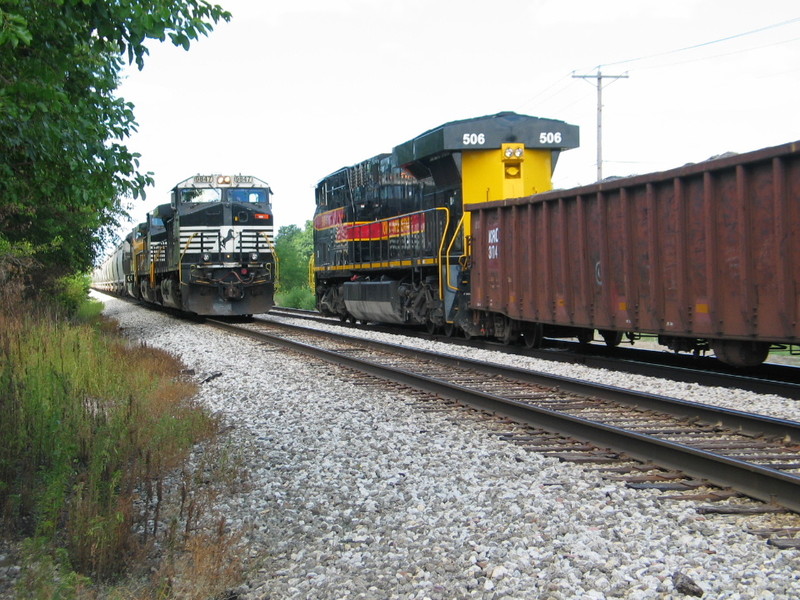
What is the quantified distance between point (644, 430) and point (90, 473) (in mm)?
4332

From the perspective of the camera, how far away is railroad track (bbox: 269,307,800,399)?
8758 mm

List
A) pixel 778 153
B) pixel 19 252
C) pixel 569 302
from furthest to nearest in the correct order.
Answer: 1. pixel 19 252
2. pixel 569 302
3. pixel 778 153

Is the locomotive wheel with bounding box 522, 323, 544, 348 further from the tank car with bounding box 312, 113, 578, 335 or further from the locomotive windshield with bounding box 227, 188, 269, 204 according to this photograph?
the locomotive windshield with bounding box 227, 188, 269, 204

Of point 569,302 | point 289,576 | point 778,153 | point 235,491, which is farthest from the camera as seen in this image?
point 569,302

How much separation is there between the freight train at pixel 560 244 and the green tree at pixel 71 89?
20.3 feet

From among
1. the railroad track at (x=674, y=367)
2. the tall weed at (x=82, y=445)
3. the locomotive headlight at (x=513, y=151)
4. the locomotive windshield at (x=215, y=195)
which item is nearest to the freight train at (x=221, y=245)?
the locomotive windshield at (x=215, y=195)

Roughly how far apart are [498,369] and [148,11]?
6.73m

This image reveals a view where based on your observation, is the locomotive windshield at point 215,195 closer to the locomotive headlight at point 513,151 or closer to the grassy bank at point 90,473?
the locomotive headlight at point 513,151

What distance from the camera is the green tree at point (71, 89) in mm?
4367

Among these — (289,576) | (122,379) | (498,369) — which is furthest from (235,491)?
(498,369)

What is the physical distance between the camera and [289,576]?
12.6 feet

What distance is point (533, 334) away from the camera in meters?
13.2

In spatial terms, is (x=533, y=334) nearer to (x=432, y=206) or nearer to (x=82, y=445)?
(x=432, y=206)

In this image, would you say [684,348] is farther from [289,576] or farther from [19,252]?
[19,252]
